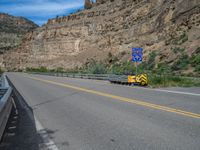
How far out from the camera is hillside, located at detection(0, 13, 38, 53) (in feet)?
427

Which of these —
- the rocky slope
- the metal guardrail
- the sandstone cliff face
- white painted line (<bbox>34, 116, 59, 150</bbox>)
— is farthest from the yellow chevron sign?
the rocky slope

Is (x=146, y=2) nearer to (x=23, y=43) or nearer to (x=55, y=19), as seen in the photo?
(x=55, y=19)

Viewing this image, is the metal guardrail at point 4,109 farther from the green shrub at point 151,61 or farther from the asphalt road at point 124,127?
the green shrub at point 151,61

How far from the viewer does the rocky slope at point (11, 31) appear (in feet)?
424

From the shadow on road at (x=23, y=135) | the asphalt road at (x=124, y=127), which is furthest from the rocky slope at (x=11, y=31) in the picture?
the asphalt road at (x=124, y=127)

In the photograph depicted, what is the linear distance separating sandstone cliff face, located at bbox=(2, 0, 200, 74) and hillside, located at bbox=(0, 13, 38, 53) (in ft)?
59.9

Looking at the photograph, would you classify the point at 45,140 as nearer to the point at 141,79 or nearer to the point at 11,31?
the point at 141,79

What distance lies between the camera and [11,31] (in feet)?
480

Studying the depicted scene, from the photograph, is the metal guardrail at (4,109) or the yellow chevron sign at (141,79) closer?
the metal guardrail at (4,109)

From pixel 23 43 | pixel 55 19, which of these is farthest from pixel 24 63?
pixel 55 19

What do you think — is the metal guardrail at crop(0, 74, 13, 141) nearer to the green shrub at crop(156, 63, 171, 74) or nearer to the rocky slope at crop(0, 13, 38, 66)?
the green shrub at crop(156, 63, 171, 74)

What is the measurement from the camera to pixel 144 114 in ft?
26.5

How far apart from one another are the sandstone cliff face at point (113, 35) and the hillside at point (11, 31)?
719 inches

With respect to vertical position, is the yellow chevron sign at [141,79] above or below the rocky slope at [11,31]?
below
